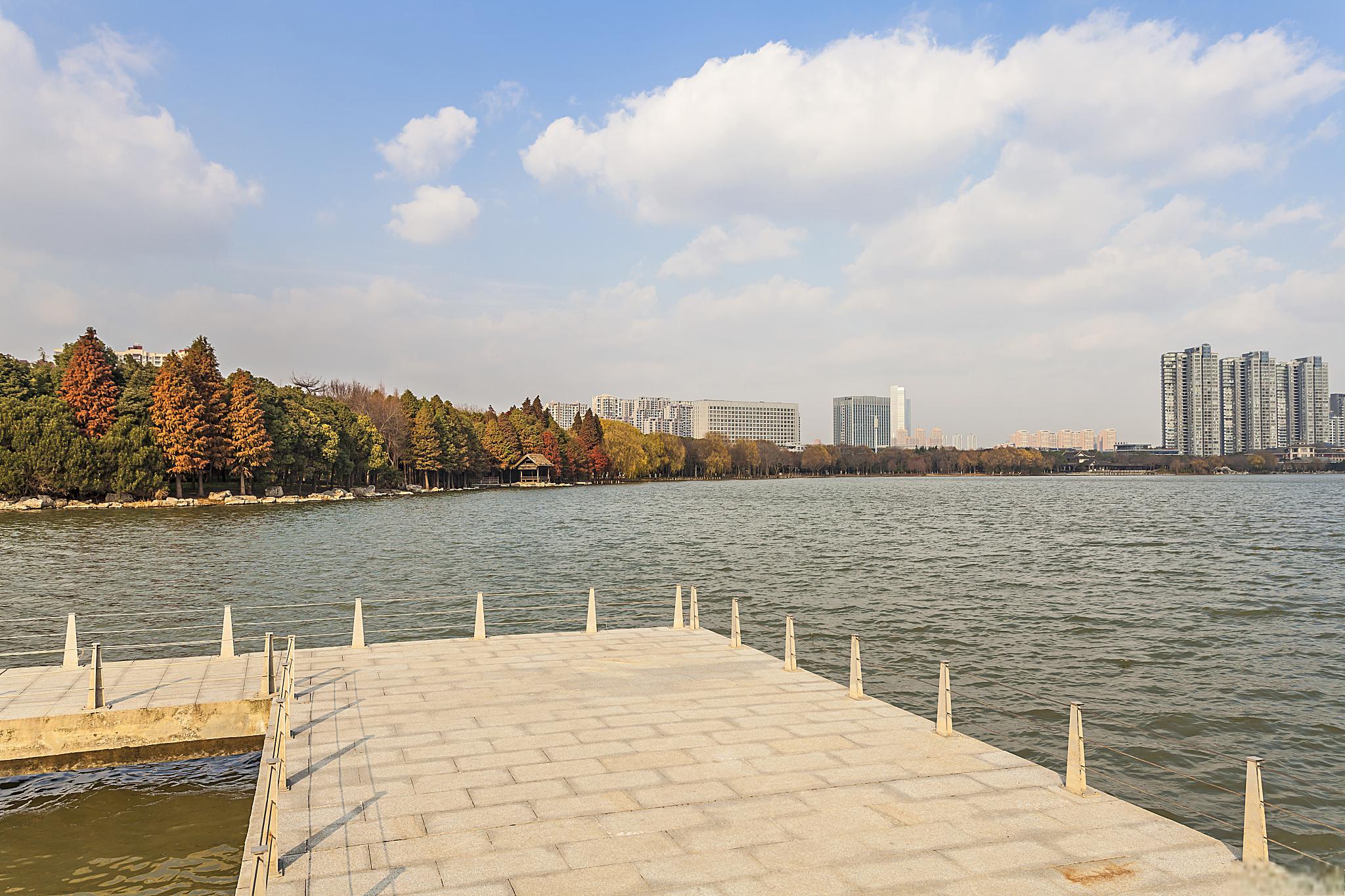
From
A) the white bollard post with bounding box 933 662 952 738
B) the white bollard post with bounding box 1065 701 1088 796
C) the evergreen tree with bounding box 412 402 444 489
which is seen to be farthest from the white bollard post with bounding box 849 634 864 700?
the evergreen tree with bounding box 412 402 444 489

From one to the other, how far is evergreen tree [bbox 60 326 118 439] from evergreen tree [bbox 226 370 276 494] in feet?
34.8

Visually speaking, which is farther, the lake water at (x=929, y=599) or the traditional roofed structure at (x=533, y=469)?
the traditional roofed structure at (x=533, y=469)

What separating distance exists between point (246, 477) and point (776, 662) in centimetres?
9442

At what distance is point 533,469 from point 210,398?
81890mm

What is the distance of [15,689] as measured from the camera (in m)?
14.2

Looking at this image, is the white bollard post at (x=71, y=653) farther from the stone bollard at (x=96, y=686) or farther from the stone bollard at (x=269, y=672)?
the stone bollard at (x=269, y=672)

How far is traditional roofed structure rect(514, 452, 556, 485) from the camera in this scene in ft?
531

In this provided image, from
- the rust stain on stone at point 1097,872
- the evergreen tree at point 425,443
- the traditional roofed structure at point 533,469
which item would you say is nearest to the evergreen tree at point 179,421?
the evergreen tree at point 425,443

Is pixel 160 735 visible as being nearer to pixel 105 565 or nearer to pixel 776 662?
pixel 776 662

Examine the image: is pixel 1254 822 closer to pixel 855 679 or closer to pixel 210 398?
pixel 855 679

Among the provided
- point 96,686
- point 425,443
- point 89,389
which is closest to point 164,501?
point 89,389

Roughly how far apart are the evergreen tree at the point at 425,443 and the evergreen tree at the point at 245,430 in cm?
3848

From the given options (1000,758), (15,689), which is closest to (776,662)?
(1000,758)

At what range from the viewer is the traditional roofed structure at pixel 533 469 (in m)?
162
